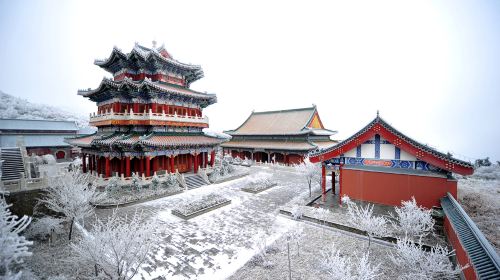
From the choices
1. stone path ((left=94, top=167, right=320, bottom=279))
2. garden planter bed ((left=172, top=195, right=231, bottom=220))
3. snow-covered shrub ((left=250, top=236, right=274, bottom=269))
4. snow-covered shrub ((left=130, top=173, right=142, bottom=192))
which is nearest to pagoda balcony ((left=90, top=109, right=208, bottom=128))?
snow-covered shrub ((left=130, top=173, right=142, bottom=192))

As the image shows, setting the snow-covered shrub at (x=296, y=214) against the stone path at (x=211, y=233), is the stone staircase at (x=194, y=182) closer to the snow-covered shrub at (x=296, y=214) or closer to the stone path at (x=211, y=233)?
the stone path at (x=211, y=233)

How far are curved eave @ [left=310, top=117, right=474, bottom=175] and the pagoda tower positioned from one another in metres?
13.1

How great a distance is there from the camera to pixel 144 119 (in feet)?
60.7

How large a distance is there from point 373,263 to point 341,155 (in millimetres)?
6585

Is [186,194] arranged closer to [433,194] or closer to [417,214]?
[417,214]

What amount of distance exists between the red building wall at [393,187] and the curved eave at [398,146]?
0.93 metres

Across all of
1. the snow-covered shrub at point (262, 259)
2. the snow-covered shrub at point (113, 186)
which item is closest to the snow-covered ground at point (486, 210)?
the snow-covered shrub at point (262, 259)

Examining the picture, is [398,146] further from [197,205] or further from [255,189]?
[197,205]

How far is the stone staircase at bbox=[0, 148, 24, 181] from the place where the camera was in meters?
15.5

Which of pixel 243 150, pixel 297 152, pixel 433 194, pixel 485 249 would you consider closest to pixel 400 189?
pixel 433 194

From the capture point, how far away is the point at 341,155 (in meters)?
13.3

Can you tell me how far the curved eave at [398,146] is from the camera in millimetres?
9891

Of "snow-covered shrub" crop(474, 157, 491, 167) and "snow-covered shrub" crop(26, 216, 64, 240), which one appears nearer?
"snow-covered shrub" crop(26, 216, 64, 240)

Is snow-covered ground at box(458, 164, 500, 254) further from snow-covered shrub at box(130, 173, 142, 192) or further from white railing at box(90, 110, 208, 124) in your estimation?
white railing at box(90, 110, 208, 124)
